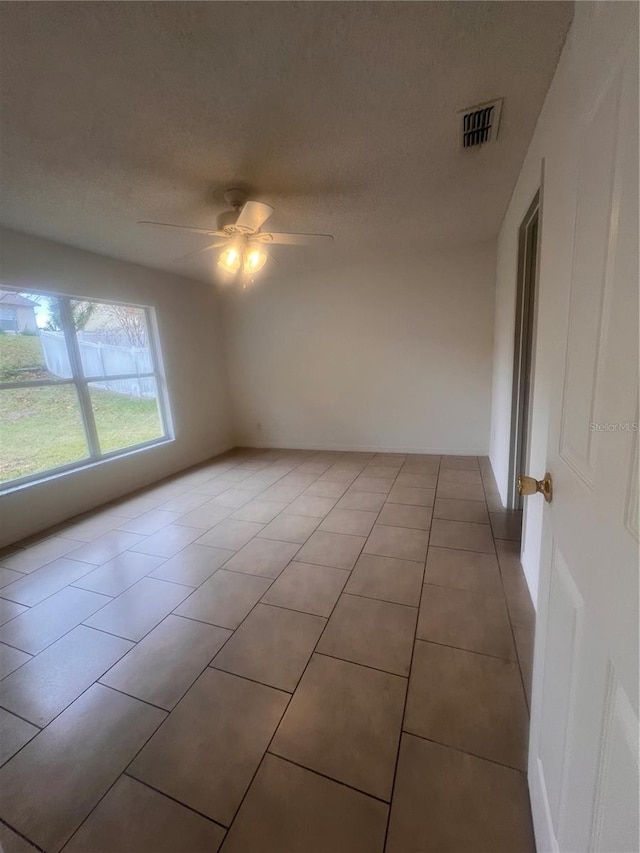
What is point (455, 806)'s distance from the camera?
1020 millimetres

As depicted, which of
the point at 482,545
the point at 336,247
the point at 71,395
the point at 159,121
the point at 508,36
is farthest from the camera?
the point at 336,247

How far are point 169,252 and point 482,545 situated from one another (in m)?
3.78

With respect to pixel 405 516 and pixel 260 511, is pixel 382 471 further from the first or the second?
pixel 260 511

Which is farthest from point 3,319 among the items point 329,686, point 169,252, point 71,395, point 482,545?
point 482,545

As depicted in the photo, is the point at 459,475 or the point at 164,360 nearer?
the point at 459,475

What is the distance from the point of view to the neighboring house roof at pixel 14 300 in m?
2.77

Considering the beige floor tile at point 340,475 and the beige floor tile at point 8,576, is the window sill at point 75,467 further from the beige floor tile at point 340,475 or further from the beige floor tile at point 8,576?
the beige floor tile at point 340,475

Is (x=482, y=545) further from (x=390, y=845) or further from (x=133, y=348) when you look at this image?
(x=133, y=348)

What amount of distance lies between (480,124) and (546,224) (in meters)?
0.76

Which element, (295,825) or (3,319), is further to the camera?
(3,319)

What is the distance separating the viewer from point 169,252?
11.3ft

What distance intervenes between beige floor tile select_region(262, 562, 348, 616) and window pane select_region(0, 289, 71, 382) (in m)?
2.72

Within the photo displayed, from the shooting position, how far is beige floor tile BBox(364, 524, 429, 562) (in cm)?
228

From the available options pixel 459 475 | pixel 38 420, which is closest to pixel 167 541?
pixel 38 420
